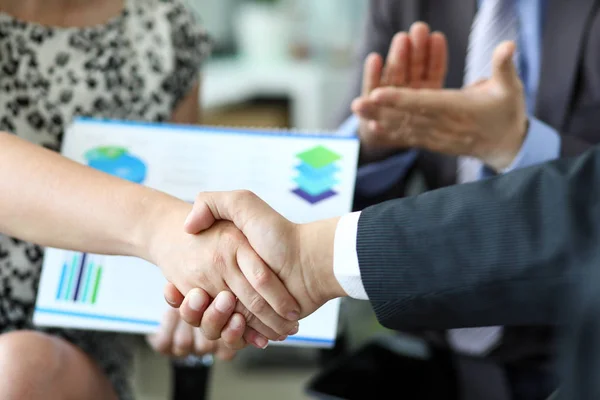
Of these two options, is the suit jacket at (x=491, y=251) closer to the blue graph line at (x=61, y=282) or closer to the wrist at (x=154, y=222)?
the wrist at (x=154, y=222)

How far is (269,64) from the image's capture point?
Result: 258 cm

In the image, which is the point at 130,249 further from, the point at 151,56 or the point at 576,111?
the point at 576,111

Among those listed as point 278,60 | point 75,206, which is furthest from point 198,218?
point 278,60

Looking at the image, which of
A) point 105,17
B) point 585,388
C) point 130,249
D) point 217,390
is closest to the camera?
point 585,388

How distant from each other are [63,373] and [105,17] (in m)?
0.48

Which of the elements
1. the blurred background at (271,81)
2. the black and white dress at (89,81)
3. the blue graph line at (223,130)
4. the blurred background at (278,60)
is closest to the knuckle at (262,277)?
the blue graph line at (223,130)

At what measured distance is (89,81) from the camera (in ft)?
3.17

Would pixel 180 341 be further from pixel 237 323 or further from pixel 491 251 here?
pixel 491 251

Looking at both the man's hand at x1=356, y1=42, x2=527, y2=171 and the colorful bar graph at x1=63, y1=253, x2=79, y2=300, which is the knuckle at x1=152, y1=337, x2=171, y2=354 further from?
the man's hand at x1=356, y1=42, x2=527, y2=171

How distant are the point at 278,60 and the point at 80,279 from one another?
1.89 meters

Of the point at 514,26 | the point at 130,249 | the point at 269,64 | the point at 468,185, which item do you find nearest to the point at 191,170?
the point at 130,249

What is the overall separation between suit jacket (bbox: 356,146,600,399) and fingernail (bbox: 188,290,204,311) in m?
0.17

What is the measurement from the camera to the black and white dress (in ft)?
2.96

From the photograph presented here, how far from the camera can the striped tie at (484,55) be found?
3.36 ft
